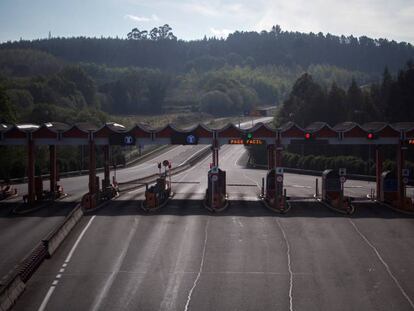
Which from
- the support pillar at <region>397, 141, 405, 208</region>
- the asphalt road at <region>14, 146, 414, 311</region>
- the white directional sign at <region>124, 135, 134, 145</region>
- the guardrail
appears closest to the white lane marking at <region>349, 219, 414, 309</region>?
the asphalt road at <region>14, 146, 414, 311</region>

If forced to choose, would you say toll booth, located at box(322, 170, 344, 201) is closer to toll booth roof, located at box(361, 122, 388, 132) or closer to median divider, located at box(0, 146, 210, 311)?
toll booth roof, located at box(361, 122, 388, 132)

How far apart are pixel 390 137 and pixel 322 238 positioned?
14988 millimetres

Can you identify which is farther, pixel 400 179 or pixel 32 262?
pixel 400 179

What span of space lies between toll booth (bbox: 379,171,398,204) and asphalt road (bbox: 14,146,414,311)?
128 inches

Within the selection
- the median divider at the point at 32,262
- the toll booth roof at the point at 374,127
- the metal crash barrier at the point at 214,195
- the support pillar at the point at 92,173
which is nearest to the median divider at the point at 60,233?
the median divider at the point at 32,262

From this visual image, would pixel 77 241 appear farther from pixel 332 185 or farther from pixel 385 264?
pixel 332 185

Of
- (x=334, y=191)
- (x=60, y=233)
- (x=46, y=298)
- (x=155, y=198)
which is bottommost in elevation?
(x=46, y=298)

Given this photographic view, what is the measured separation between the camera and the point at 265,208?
146 ft

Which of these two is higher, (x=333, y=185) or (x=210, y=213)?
(x=333, y=185)

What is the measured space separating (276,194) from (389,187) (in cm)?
920

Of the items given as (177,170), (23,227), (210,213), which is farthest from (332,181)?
(177,170)

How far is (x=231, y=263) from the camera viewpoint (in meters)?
29.1

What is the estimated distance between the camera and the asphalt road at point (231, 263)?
24.3 metres

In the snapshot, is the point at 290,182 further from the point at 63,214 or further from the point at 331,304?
the point at 331,304
